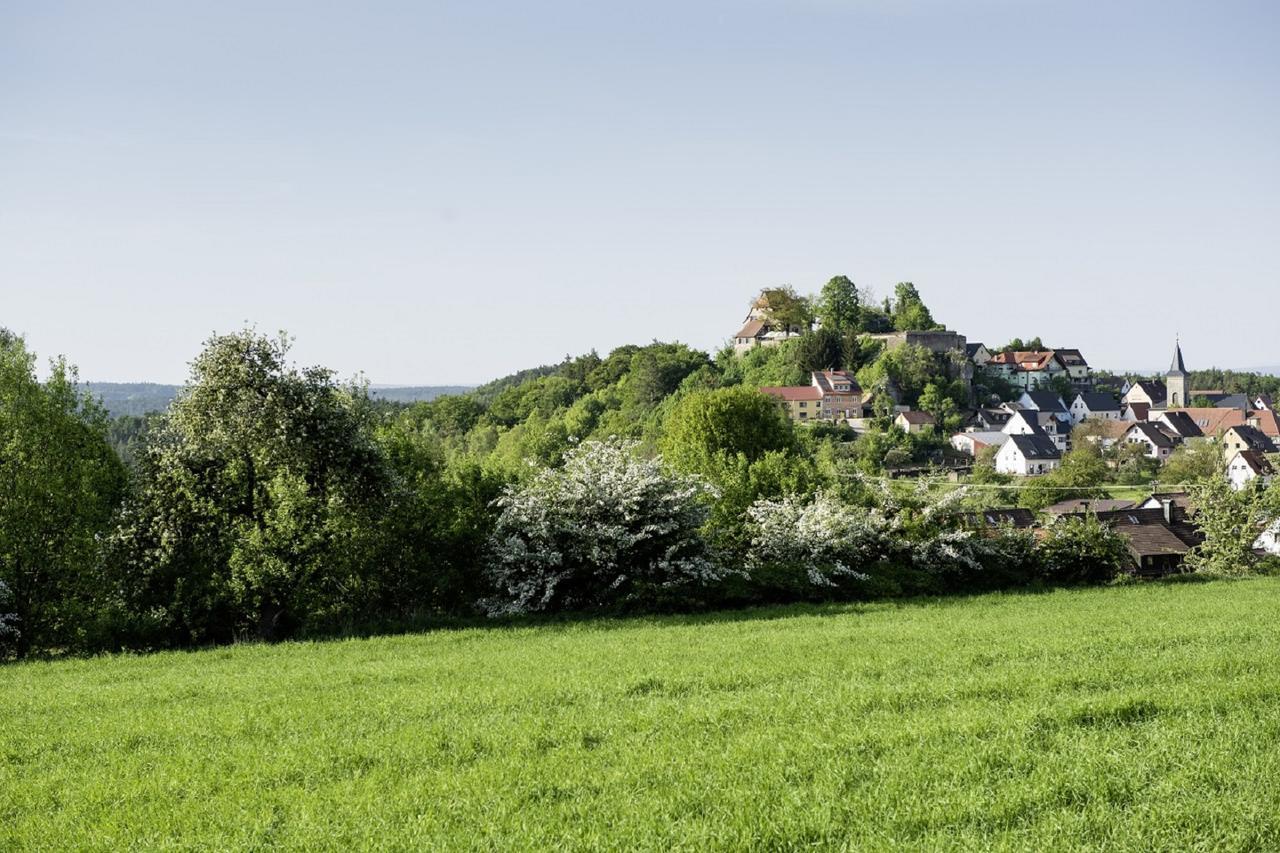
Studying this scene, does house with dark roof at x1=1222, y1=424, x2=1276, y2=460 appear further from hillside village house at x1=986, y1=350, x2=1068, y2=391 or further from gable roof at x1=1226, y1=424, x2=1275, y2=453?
hillside village house at x1=986, y1=350, x2=1068, y2=391

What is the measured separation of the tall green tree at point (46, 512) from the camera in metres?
20.6

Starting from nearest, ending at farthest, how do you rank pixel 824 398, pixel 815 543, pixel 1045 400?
pixel 815 543 < pixel 824 398 < pixel 1045 400

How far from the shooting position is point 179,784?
901 centimetres

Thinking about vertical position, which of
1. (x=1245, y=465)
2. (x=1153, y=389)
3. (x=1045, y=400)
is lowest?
(x=1245, y=465)

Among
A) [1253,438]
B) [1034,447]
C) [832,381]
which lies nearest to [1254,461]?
[1034,447]

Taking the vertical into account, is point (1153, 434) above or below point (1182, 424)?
below

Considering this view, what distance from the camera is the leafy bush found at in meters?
29.7

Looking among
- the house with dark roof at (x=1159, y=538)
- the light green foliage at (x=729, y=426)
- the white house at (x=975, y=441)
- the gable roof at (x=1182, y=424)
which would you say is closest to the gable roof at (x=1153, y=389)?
the gable roof at (x=1182, y=424)

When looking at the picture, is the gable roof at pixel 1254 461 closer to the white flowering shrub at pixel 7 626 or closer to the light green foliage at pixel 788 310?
the light green foliage at pixel 788 310

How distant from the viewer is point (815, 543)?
26844mm

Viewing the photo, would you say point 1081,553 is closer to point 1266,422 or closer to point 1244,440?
point 1244,440

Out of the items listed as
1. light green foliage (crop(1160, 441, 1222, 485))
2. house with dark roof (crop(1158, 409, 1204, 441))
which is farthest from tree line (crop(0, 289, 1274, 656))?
house with dark roof (crop(1158, 409, 1204, 441))

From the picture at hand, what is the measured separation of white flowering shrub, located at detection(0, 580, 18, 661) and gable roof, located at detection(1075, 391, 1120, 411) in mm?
161211

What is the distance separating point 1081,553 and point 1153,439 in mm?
116117
